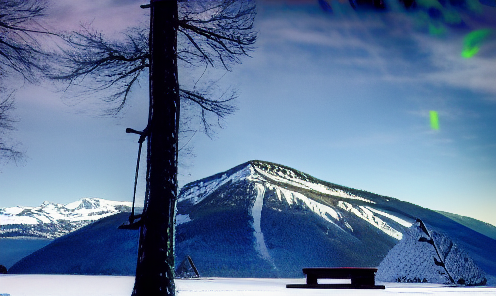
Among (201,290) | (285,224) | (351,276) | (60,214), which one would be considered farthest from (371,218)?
(60,214)

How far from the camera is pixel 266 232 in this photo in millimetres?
30922

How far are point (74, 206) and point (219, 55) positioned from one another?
122 metres

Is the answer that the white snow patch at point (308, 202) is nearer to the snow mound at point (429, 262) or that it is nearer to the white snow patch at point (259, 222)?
the white snow patch at point (259, 222)

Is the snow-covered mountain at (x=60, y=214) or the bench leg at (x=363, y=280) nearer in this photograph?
the bench leg at (x=363, y=280)

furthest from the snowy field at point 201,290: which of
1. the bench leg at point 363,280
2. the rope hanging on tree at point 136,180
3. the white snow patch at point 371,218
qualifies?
the white snow patch at point 371,218

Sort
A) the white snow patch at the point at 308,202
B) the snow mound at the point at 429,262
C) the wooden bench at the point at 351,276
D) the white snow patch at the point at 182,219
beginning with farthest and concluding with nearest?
1. the white snow patch at the point at 308,202
2. the white snow patch at the point at 182,219
3. the snow mound at the point at 429,262
4. the wooden bench at the point at 351,276

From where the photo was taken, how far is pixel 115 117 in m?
9.82

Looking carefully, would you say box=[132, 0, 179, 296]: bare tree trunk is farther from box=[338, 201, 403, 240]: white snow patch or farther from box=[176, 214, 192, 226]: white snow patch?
box=[338, 201, 403, 240]: white snow patch

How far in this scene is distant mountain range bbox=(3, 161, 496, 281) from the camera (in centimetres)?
2817

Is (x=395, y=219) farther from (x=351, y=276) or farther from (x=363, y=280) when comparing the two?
(x=351, y=276)

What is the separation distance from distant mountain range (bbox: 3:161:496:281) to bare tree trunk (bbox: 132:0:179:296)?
1775 centimetres

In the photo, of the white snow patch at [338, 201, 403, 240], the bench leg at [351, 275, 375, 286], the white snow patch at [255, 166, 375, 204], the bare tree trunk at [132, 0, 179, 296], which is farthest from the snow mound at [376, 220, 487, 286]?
the white snow patch at [255, 166, 375, 204]

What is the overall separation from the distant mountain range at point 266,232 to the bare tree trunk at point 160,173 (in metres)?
17.8

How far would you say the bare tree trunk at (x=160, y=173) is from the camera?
25.5 ft
